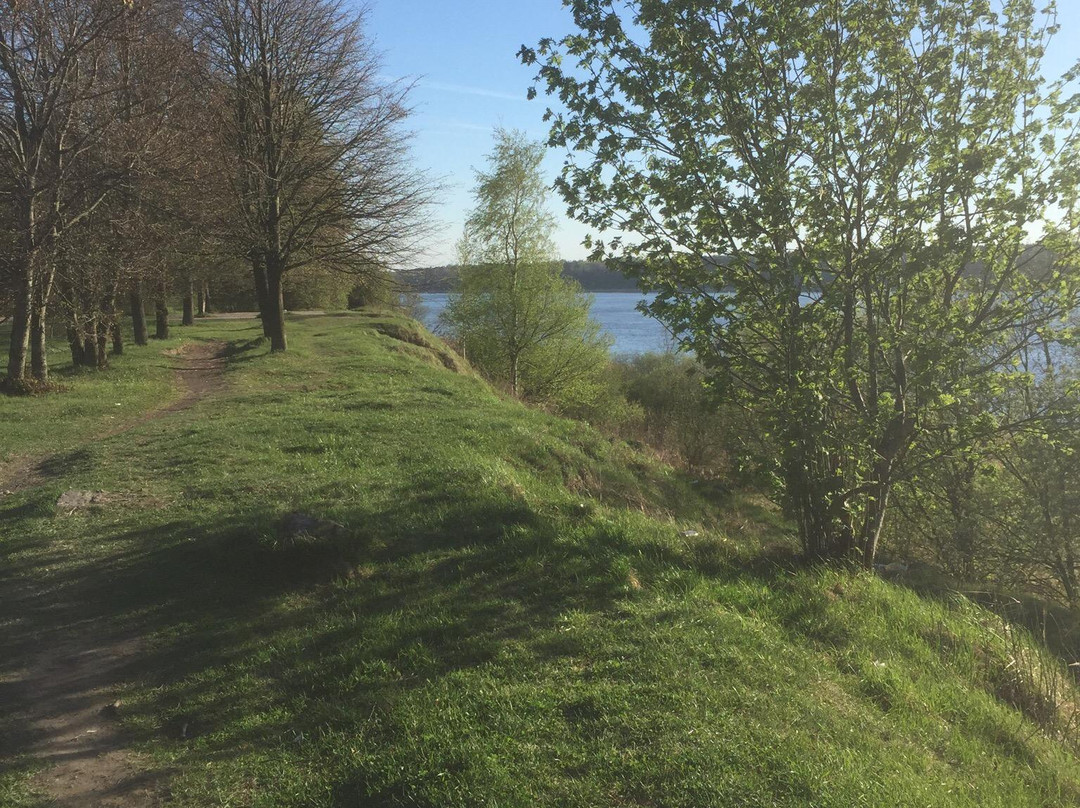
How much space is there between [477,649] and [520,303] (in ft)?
93.7

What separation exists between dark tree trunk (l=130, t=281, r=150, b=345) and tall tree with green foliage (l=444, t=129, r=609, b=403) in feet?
47.0

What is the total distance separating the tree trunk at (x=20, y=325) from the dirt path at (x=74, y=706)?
35.5 feet

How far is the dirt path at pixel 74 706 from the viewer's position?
3.62 m

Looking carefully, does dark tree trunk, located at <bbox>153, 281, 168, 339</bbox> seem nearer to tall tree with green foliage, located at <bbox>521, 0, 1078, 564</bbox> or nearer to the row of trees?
the row of trees

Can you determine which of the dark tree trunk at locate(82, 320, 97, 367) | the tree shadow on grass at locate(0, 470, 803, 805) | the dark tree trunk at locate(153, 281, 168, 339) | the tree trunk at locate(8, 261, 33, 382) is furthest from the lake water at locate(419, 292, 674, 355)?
the tree shadow on grass at locate(0, 470, 803, 805)

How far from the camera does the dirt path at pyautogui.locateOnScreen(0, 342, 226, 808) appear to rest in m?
3.62

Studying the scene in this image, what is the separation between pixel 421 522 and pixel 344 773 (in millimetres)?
3689

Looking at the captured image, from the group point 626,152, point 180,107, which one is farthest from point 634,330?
point 626,152

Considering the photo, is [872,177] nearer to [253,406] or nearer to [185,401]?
[253,406]

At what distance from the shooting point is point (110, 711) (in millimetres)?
4293

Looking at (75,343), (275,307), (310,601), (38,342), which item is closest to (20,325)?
(38,342)

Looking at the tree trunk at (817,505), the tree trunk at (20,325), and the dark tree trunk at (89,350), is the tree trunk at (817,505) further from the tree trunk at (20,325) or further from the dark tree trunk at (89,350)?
the dark tree trunk at (89,350)

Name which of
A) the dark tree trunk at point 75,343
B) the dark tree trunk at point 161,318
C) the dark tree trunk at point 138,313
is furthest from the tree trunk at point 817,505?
the dark tree trunk at point 161,318

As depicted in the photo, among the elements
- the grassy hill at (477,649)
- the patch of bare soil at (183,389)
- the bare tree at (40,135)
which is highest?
the bare tree at (40,135)
